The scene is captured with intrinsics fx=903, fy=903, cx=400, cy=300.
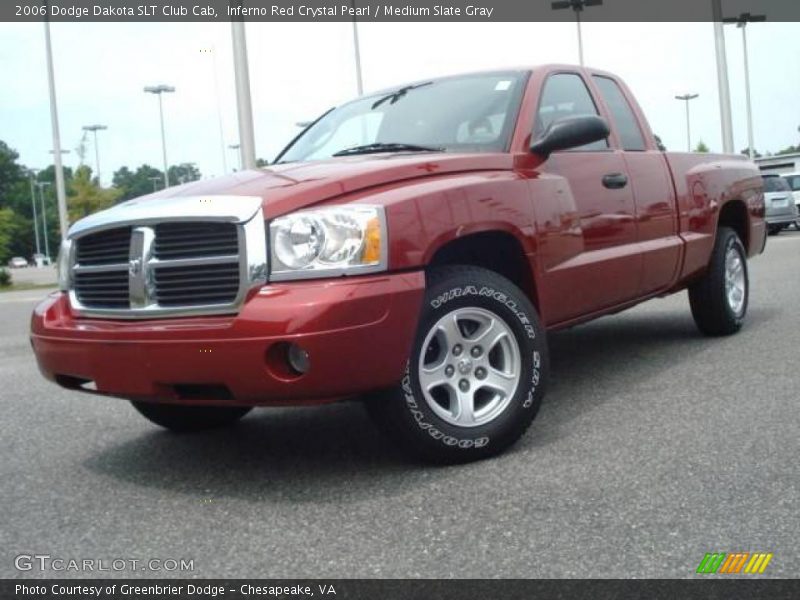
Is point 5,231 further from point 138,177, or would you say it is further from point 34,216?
point 34,216

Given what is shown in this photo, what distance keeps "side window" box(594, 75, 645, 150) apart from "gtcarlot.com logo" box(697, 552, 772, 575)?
10.1 feet

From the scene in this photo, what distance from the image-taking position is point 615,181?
484cm

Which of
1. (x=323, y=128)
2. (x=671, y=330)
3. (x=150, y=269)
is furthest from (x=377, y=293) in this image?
(x=671, y=330)

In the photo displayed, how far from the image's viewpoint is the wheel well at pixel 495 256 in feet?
12.7

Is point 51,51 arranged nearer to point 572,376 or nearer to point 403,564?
point 572,376

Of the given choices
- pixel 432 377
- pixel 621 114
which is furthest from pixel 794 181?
pixel 432 377

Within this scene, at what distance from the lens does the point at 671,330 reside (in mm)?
6977

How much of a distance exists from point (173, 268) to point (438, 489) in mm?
1304

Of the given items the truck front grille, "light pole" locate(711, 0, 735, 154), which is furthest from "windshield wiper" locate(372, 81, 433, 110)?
"light pole" locate(711, 0, 735, 154)

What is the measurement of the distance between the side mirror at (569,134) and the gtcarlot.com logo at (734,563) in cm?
218

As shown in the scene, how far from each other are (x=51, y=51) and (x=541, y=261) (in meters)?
28.5

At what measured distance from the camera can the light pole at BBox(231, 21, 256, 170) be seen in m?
13.0

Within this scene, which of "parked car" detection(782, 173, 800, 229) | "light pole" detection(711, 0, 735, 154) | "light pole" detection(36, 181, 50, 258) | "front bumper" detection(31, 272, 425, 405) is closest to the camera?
"front bumper" detection(31, 272, 425, 405)

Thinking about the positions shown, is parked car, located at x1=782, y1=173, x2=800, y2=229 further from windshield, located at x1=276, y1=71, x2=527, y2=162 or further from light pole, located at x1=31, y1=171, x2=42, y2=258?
light pole, located at x1=31, y1=171, x2=42, y2=258
